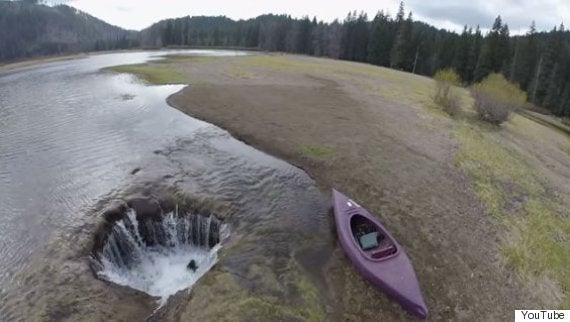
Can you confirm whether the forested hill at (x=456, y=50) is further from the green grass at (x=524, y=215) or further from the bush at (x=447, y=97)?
the green grass at (x=524, y=215)

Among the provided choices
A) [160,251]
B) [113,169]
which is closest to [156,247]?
[160,251]

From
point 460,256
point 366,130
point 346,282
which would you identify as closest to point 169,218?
point 346,282

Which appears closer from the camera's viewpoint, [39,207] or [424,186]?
[39,207]

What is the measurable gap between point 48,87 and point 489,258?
41657 millimetres

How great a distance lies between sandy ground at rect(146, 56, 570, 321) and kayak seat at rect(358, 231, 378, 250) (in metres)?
0.98

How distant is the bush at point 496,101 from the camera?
34.0 meters

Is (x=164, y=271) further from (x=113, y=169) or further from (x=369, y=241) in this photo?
(x=113, y=169)

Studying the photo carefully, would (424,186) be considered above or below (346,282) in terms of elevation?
above

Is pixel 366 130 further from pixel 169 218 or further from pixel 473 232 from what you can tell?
pixel 169 218

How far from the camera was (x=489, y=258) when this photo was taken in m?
14.7

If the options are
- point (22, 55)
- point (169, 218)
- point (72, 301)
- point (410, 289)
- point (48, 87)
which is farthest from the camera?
point (22, 55)

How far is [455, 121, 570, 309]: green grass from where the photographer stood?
1394 centimetres

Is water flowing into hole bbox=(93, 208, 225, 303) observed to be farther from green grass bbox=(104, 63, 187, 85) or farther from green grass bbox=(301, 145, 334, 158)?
green grass bbox=(104, 63, 187, 85)

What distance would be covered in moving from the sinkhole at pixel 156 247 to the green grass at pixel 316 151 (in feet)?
26.9
